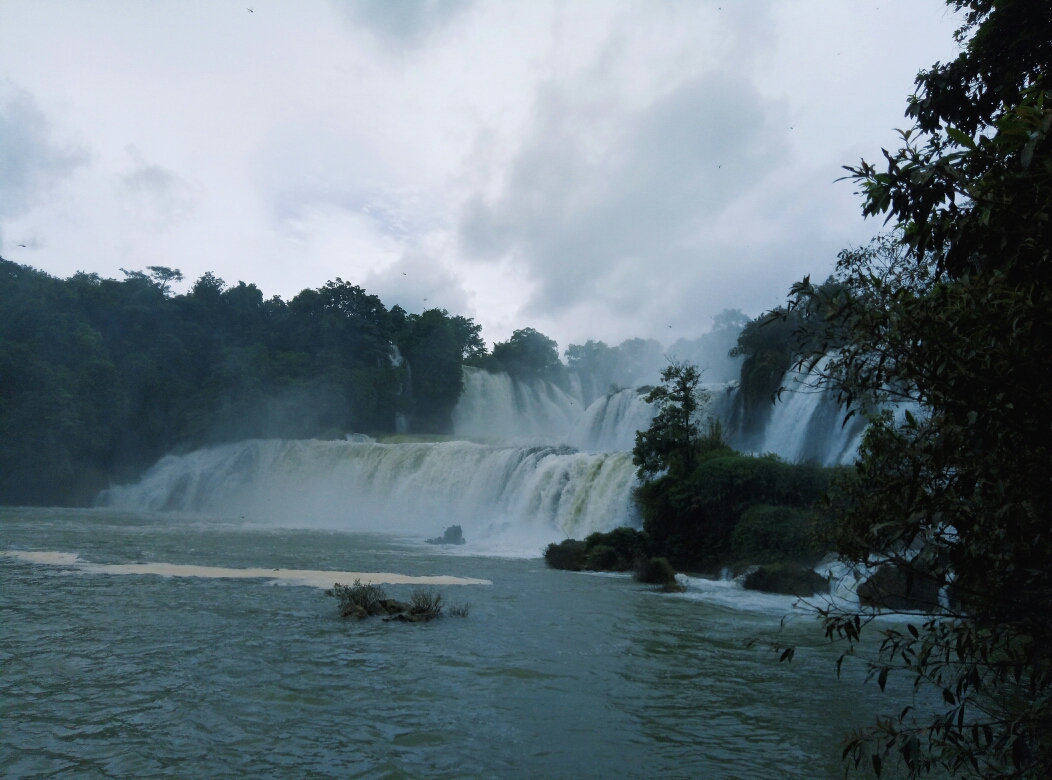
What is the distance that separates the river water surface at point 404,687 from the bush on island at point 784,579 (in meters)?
0.85

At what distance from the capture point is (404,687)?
6988 millimetres

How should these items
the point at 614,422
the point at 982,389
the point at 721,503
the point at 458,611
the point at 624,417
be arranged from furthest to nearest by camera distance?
the point at 614,422 → the point at 624,417 → the point at 721,503 → the point at 458,611 → the point at 982,389

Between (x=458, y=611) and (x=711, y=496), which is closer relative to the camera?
(x=458, y=611)

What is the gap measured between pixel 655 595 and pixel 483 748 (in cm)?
807

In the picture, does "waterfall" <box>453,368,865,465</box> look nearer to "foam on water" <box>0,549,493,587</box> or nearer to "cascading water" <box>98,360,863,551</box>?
"cascading water" <box>98,360,863,551</box>

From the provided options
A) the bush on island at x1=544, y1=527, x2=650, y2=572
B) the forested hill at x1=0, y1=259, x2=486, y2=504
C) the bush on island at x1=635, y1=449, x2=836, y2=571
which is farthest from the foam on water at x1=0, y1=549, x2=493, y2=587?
the forested hill at x1=0, y1=259, x2=486, y2=504

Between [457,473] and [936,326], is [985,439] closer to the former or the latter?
[936,326]

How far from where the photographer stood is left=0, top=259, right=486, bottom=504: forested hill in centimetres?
3688

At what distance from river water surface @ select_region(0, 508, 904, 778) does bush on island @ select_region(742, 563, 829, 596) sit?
0.85 m

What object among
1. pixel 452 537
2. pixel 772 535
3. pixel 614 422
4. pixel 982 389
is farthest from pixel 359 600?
pixel 614 422

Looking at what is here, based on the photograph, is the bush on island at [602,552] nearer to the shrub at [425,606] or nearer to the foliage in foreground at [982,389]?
the shrub at [425,606]

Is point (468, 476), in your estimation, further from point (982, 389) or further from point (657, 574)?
point (982, 389)

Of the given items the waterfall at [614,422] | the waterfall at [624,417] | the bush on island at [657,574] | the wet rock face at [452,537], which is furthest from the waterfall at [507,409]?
the bush on island at [657,574]

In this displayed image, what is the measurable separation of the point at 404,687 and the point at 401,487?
24637 millimetres
